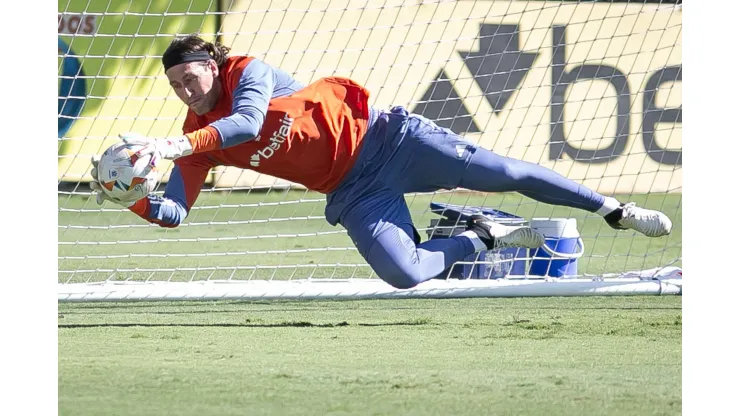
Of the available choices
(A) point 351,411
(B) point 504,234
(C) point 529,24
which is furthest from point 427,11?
(A) point 351,411

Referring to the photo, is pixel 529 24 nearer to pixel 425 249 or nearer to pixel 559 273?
pixel 559 273

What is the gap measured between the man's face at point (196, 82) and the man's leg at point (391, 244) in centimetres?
84

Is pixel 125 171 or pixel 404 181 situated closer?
pixel 125 171

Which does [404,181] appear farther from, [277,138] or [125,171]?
[125,171]

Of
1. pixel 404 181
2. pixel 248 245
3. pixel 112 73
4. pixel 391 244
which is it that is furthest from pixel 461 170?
pixel 112 73

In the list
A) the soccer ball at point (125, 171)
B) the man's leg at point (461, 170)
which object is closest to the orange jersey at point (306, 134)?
the man's leg at point (461, 170)

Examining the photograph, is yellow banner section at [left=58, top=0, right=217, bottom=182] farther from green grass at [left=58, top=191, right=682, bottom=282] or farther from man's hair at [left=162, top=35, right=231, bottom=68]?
man's hair at [left=162, top=35, right=231, bottom=68]

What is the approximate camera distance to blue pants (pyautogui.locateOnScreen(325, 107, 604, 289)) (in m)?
4.60

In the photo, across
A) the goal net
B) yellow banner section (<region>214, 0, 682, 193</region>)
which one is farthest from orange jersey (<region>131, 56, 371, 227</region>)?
yellow banner section (<region>214, 0, 682, 193</region>)

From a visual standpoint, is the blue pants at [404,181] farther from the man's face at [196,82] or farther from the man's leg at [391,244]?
the man's face at [196,82]

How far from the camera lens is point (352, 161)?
460 cm

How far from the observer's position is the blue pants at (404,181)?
Result: 15.1 feet

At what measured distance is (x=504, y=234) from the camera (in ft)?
16.4

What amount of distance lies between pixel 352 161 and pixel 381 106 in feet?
25.0
